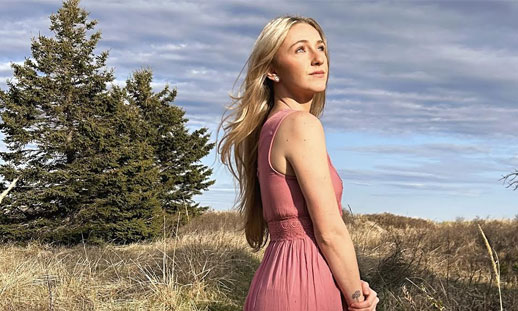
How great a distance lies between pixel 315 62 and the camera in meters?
2.12

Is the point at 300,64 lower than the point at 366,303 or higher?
higher

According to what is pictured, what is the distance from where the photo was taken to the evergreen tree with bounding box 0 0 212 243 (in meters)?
18.0

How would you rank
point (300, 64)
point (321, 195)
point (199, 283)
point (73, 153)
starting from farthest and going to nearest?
point (73, 153), point (199, 283), point (300, 64), point (321, 195)

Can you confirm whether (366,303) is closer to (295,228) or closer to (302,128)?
(295,228)

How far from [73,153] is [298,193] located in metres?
18.4

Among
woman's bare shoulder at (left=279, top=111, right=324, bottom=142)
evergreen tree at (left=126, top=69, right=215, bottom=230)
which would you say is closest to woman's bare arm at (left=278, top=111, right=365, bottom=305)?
woman's bare shoulder at (left=279, top=111, right=324, bottom=142)

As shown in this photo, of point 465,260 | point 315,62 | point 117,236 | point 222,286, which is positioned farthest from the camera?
point 117,236

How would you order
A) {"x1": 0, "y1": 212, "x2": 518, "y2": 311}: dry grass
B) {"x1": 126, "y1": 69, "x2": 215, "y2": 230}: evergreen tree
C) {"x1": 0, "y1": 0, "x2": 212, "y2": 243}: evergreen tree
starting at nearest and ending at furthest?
1. {"x1": 0, "y1": 212, "x2": 518, "y2": 311}: dry grass
2. {"x1": 0, "y1": 0, "x2": 212, "y2": 243}: evergreen tree
3. {"x1": 126, "y1": 69, "x2": 215, "y2": 230}: evergreen tree

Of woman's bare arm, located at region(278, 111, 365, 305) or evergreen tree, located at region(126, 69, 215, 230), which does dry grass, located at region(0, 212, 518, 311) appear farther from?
evergreen tree, located at region(126, 69, 215, 230)

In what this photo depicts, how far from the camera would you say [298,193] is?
1916mm

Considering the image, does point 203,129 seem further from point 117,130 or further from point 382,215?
point 382,215

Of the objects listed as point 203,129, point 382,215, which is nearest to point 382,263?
point 382,215

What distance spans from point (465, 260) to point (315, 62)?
29.6 ft

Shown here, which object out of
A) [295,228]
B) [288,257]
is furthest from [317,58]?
[288,257]
